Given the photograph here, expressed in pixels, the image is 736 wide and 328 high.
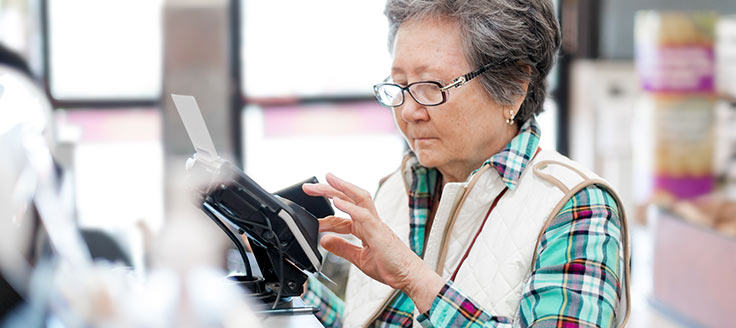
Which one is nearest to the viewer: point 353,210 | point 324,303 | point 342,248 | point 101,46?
point 353,210

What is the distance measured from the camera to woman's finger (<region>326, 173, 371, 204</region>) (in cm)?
120

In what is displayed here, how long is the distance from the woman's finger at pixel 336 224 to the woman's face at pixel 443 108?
0.79 feet

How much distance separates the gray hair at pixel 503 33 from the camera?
1356mm

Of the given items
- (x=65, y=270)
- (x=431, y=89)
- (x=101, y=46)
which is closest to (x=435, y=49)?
(x=431, y=89)

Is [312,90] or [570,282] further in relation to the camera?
[312,90]

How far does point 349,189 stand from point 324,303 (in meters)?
0.45

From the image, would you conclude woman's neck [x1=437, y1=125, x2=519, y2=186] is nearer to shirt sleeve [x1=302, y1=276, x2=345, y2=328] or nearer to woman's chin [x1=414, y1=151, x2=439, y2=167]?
woman's chin [x1=414, y1=151, x2=439, y2=167]

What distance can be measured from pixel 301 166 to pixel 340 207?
3536 mm

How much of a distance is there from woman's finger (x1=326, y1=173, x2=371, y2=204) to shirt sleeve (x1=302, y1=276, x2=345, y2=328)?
1.31ft

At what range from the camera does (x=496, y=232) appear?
1.33m

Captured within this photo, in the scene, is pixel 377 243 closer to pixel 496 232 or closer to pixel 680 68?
pixel 496 232

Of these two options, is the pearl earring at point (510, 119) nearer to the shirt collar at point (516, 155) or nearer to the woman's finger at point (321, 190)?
the shirt collar at point (516, 155)

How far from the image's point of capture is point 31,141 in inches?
31.4

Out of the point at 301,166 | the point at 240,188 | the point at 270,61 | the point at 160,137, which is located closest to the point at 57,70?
the point at 160,137
